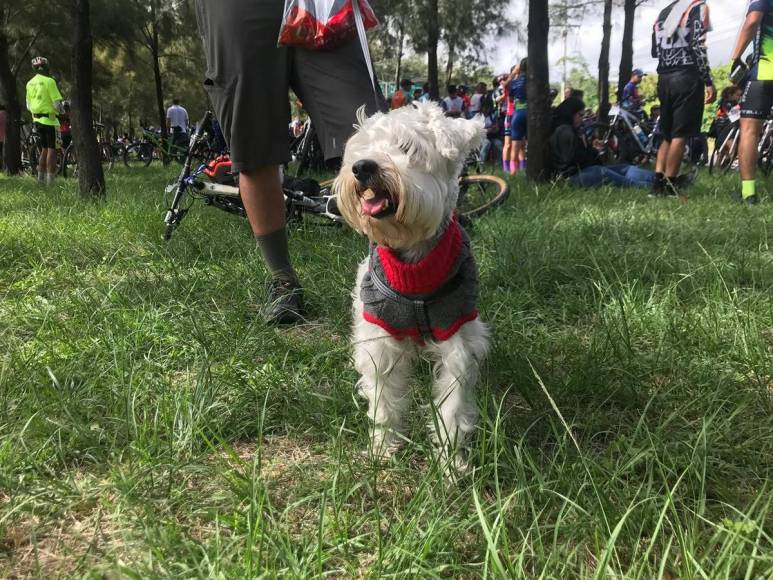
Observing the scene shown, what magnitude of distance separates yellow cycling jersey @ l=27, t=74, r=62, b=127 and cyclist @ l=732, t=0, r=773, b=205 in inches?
410

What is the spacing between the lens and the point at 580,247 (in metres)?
3.45

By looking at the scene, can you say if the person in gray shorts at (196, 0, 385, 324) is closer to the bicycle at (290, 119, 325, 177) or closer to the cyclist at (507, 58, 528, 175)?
the bicycle at (290, 119, 325, 177)

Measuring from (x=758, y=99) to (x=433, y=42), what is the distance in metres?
12.2

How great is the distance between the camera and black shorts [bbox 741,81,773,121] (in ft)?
16.4

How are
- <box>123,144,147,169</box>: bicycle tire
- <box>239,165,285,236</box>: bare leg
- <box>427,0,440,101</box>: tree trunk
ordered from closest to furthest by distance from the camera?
<box>239,165,285,236</box>: bare leg < <box>427,0,440,101</box>: tree trunk < <box>123,144,147,169</box>: bicycle tire

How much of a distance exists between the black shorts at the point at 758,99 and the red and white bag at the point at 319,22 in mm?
4484

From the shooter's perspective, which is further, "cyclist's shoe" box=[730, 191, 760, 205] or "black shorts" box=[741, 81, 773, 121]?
"cyclist's shoe" box=[730, 191, 760, 205]

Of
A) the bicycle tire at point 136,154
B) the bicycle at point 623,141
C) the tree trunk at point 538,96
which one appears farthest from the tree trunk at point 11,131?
the bicycle at point 623,141

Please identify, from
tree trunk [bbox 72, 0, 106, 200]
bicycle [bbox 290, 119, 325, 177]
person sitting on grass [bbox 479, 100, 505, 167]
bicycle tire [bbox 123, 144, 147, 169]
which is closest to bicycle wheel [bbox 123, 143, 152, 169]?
bicycle tire [bbox 123, 144, 147, 169]

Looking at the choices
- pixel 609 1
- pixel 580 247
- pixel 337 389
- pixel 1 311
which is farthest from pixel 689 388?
pixel 609 1

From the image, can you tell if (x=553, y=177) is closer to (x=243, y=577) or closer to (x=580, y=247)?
(x=580, y=247)

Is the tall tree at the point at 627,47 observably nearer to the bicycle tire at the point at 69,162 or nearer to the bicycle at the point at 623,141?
the bicycle at the point at 623,141

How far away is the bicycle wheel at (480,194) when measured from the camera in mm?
5055

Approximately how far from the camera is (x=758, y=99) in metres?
5.05
